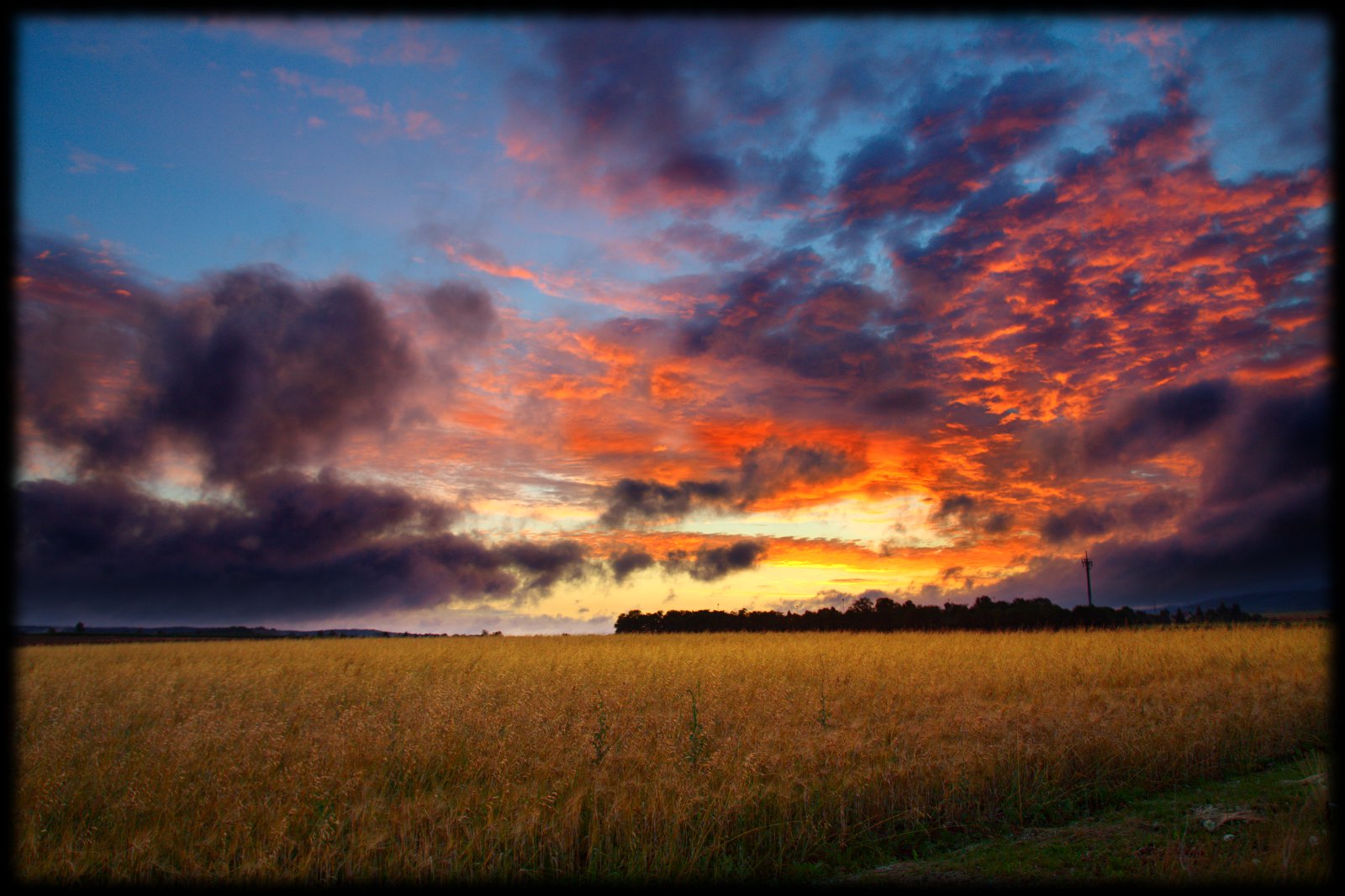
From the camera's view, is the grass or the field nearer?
the grass

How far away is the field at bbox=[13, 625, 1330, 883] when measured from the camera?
5.79 m

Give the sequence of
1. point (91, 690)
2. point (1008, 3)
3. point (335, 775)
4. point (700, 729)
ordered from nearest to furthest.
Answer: point (1008, 3)
point (335, 775)
point (700, 729)
point (91, 690)

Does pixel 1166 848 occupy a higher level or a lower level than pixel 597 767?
lower

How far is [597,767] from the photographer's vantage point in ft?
25.7

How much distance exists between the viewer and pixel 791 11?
1.98m

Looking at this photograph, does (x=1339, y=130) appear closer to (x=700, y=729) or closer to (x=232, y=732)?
(x=700, y=729)

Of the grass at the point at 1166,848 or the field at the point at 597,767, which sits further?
the field at the point at 597,767

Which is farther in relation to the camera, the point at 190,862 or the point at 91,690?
the point at 91,690

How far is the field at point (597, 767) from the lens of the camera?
5785mm

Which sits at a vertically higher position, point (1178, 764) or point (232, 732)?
point (232, 732)

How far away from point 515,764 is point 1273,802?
8.44 metres

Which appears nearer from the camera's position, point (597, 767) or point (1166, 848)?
point (1166, 848)

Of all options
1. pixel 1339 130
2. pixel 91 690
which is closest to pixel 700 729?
pixel 1339 130

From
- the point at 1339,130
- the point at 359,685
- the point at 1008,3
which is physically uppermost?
the point at 1008,3
